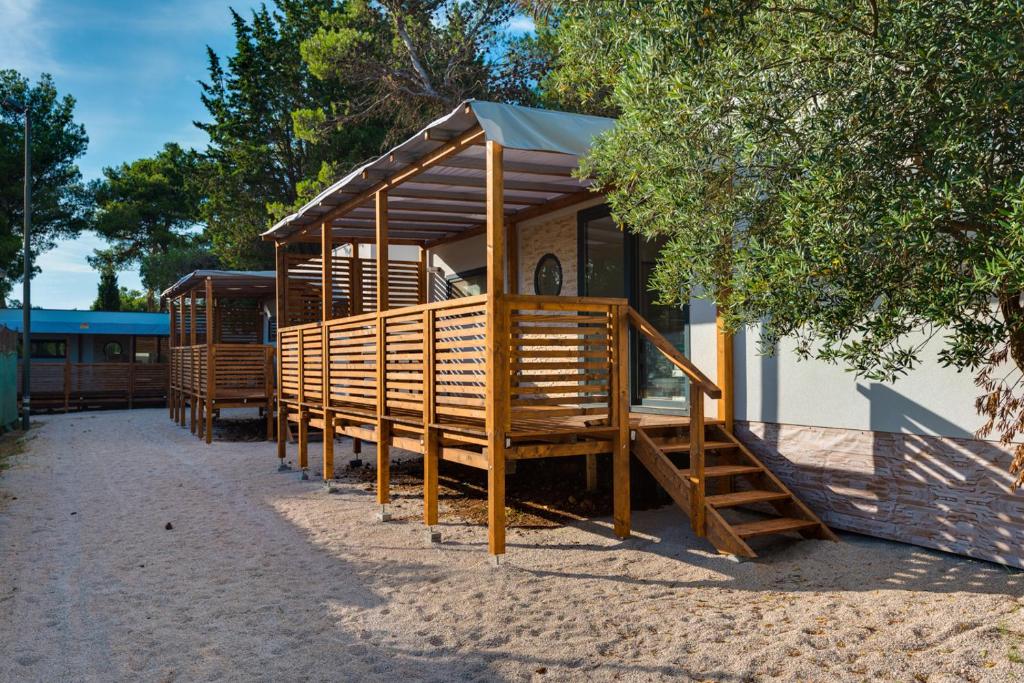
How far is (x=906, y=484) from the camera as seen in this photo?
5844mm

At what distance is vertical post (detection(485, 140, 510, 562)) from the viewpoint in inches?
225

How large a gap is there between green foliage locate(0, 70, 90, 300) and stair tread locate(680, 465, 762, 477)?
85.3 ft

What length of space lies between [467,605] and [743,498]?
7.67 ft

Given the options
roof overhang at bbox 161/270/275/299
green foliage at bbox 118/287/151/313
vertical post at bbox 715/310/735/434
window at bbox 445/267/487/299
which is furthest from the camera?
green foliage at bbox 118/287/151/313

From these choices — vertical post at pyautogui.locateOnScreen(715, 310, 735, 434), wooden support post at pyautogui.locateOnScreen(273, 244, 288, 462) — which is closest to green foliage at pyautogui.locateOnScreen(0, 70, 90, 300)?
wooden support post at pyautogui.locateOnScreen(273, 244, 288, 462)

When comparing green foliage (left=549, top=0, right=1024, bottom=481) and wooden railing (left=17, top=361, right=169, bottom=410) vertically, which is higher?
green foliage (left=549, top=0, right=1024, bottom=481)

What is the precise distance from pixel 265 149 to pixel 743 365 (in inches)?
764

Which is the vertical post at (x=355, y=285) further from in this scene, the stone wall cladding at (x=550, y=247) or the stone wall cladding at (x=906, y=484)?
the stone wall cladding at (x=906, y=484)

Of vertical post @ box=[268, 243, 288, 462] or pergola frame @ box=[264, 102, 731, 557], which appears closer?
pergola frame @ box=[264, 102, 731, 557]

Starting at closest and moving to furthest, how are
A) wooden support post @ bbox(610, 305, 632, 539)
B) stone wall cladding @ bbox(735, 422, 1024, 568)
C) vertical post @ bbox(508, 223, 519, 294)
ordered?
stone wall cladding @ bbox(735, 422, 1024, 568) → wooden support post @ bbox(610, 305, 632, 539) → vertical post @ bbox(508, 223, 519, 294)

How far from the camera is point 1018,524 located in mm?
5184

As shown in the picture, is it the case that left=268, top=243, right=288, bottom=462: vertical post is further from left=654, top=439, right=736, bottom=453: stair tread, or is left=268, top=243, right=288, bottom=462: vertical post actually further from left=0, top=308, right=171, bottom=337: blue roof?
left=0, top=308, right=171, bottom=337: blue roof

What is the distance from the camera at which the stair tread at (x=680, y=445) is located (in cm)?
659

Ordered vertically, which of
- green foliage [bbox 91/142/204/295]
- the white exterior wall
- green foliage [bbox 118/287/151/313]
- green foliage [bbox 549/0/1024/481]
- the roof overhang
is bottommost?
the white exterior wall
